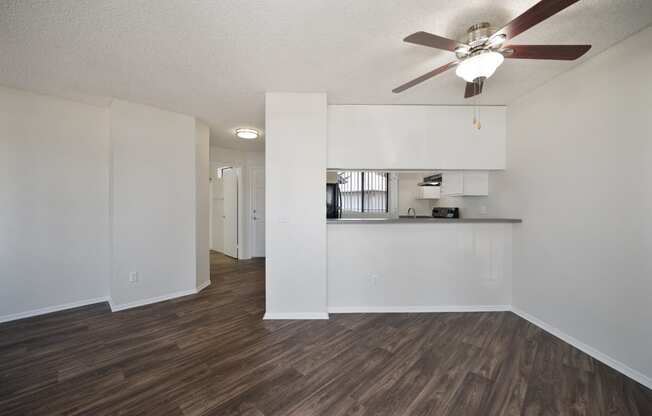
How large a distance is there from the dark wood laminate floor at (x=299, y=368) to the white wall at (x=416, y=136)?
1749 millimetres

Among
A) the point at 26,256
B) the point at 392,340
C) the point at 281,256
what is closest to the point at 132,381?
the point at 281,256

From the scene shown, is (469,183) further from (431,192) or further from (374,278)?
(374,278)

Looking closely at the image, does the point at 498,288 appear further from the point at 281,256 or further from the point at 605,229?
the point at 281,256

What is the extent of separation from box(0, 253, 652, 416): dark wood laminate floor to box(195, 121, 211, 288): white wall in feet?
3.02

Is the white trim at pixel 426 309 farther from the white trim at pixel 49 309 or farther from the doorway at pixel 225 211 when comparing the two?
the doorway at pixel 225 211

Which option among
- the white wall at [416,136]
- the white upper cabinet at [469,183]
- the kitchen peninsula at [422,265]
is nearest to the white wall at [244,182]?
the white wall at [416,136]

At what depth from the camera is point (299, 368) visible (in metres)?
1.71

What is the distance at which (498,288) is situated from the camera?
266 centimetres

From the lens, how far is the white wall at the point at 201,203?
323 centimetres

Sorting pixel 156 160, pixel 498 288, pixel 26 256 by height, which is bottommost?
pixel 498 288

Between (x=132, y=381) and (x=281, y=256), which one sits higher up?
(x=281, y=256)

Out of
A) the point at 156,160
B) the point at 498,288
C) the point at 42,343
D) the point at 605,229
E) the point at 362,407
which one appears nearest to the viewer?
the point at 362,407

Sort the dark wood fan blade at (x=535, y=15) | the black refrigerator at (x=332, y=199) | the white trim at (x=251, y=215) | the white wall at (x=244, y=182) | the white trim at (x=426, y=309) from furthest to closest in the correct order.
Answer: the white trim at (x=251, y=215) → the white wall at (x=244, y=182) → the black refrigerator at (x=332, y=199) → the white trim at (x=426, y=309) → the dark wood fan blade at (x=535, y=15)

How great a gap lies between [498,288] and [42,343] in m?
4.55
